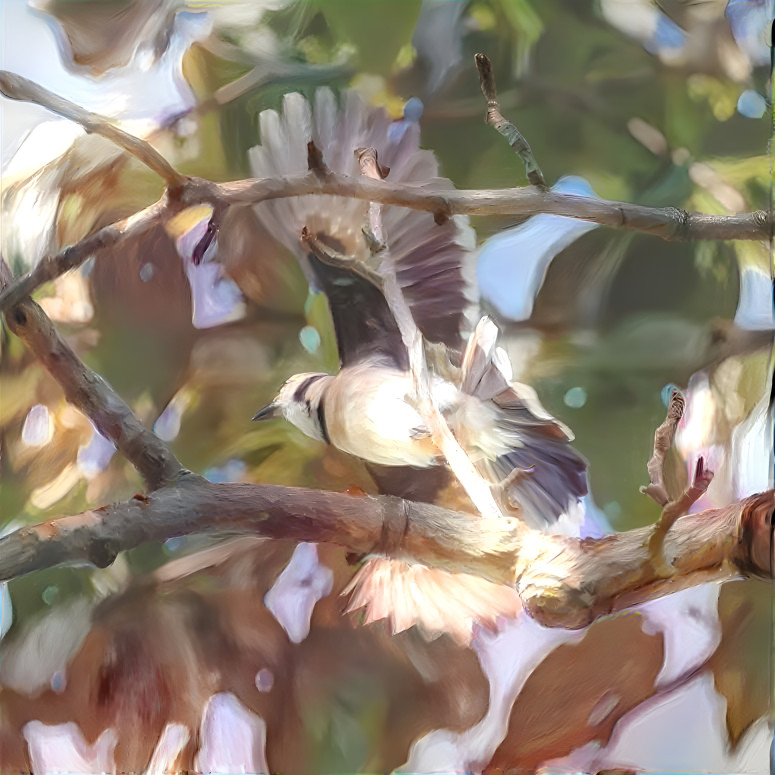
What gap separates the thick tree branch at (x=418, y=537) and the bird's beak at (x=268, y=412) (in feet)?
0.29

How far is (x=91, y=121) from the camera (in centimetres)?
85

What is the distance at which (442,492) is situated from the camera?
0.81m

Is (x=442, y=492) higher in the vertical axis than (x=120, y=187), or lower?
lower

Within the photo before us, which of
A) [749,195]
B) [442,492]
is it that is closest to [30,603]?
[442,492]

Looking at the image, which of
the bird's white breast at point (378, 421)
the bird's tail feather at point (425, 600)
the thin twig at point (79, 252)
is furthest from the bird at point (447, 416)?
the thin twig at point (79, 252)

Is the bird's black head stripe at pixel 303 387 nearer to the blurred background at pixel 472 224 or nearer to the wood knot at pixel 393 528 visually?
the blurred background at pixel 472 224

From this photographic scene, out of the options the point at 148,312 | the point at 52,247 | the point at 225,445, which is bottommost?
the point at 225,445

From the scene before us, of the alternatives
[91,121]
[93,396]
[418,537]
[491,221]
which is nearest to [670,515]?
[418,537]

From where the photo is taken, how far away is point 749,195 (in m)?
0.84

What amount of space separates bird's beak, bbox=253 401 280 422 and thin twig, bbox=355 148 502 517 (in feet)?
0.59

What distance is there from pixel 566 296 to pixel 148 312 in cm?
54

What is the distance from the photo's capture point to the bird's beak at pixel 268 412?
83cm

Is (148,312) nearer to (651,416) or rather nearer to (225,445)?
(225,445)

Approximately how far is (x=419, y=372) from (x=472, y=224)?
0.68 feet
